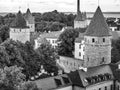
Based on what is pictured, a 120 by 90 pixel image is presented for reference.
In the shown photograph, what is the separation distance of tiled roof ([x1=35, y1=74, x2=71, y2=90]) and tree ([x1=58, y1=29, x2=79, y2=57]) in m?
26.3

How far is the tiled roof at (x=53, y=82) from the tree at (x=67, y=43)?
26255 mm

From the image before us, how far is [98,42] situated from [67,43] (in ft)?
67.4

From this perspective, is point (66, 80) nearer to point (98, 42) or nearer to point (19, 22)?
point (98, 42)

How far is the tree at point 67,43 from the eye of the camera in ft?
194

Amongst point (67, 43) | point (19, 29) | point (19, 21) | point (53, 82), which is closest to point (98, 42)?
point (53, 82)

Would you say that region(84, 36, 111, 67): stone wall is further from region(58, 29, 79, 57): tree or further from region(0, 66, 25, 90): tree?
region(0, 66, 25, 90): tree

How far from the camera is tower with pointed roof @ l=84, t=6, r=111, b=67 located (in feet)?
130

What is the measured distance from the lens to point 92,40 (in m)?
40.0

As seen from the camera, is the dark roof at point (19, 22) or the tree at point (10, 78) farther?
the dark roof at point (19, 22)

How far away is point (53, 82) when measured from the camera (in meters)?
30.8

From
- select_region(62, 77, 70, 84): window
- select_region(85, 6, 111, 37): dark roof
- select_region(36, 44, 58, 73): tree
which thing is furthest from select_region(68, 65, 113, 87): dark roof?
select_region(36, 44, 58, 73): tree

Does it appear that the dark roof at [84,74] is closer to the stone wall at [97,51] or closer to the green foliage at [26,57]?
the stone wall at [97,51]

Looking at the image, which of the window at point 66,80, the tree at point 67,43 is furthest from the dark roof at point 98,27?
the tree at point 67,43

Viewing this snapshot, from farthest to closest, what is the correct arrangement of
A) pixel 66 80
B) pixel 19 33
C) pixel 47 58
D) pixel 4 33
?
pixel 4 33
pixel 19 33
pixel 47 58
pixel 66 80
